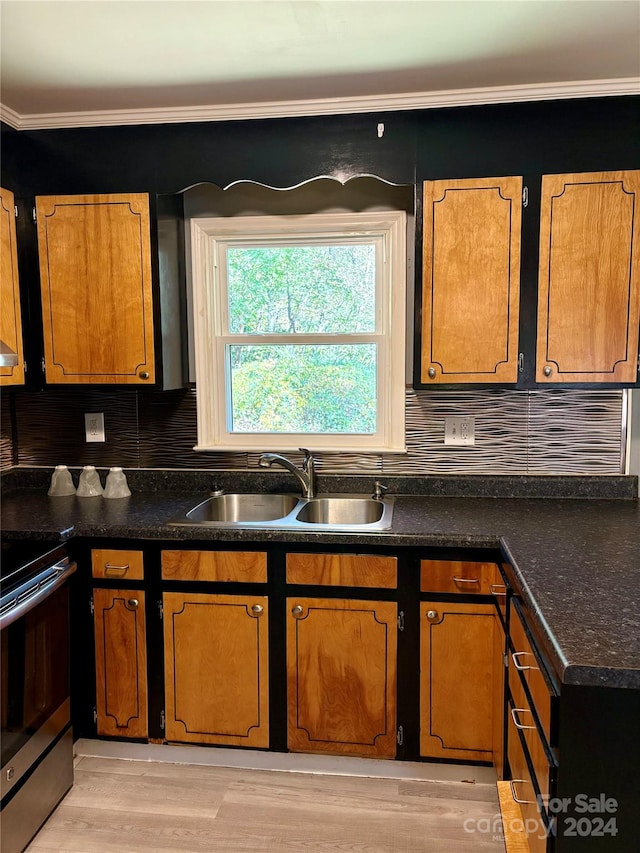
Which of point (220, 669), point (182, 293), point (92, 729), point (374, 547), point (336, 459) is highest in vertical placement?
point (182, 293)

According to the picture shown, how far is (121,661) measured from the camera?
91.0 inches

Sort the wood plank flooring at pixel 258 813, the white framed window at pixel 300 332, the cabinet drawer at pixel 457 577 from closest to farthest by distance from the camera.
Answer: the wood plank flooring at pixel 258 813 → the cabinet drawer at pixel 457 577 → the white framed window at pixel 300 332

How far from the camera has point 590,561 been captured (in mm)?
1763

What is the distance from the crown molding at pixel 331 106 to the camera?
2.23 metres

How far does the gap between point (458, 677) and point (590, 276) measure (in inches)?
59.1

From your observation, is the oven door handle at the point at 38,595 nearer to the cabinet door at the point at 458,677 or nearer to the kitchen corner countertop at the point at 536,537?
the kitchen corner countertop at the point at 536,537

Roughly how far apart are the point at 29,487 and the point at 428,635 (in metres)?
1.92

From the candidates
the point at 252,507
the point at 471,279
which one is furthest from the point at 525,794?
the point at 471,279

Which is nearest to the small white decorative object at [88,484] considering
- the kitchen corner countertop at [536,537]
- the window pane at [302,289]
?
the kitchen corner countertop at [536,537]

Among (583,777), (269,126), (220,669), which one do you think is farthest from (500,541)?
(269,126)

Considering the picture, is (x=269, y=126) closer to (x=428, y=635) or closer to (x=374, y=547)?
(x=374, y=547)

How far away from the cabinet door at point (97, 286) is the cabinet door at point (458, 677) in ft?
4.79

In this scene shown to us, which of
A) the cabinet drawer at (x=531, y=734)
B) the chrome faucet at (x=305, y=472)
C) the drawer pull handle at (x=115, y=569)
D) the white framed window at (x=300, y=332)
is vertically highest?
the white framed window at (x=300, y=332)

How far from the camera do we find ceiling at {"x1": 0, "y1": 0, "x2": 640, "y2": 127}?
1.79 meters
